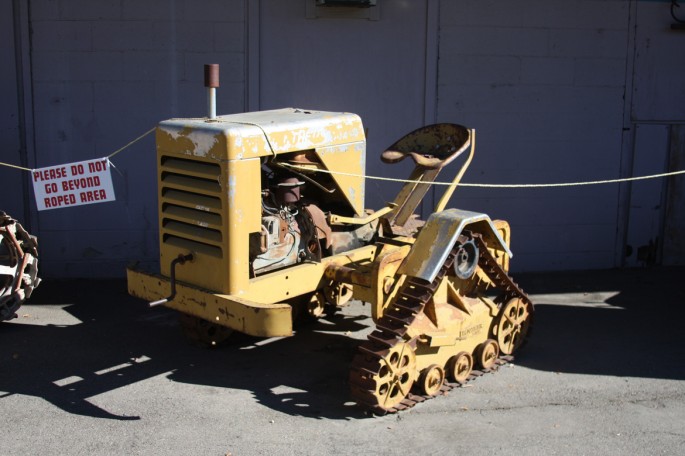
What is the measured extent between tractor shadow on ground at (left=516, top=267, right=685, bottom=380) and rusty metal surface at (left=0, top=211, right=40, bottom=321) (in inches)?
156

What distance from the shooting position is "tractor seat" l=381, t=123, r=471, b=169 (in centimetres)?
642

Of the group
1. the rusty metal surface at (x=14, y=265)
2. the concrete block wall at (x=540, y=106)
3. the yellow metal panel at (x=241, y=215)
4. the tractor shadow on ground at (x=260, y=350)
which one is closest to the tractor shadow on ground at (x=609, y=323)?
the tractor shadow on ground at (x=260, y=350)

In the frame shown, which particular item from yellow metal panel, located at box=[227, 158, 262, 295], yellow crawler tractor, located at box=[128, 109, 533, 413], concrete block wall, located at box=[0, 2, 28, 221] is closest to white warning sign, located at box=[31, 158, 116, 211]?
yellow crawler tractor, located at box=[128, 109, 533, 413]

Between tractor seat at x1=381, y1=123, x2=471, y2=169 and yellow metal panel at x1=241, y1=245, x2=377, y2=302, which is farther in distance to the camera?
tractor seat at x1=381, y1=123, x2=471, y2=169

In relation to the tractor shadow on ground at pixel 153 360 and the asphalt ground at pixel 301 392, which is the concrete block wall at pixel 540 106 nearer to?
the asphalt ground at pixel 301 392

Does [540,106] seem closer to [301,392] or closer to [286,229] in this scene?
[286,229]

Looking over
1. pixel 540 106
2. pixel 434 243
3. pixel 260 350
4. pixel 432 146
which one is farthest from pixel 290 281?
pixel 540 106

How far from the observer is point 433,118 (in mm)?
8727

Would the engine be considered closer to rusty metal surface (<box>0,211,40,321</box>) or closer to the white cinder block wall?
rusty metal surface (<box>0,211,40,321</box>)

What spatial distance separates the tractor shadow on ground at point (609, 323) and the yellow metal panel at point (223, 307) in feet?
7.06

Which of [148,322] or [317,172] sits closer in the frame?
[317,172]

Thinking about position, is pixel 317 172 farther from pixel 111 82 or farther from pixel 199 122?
pixel 111 82

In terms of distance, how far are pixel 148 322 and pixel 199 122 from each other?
91.5 inches

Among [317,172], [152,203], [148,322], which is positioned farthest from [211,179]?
[152,203]
